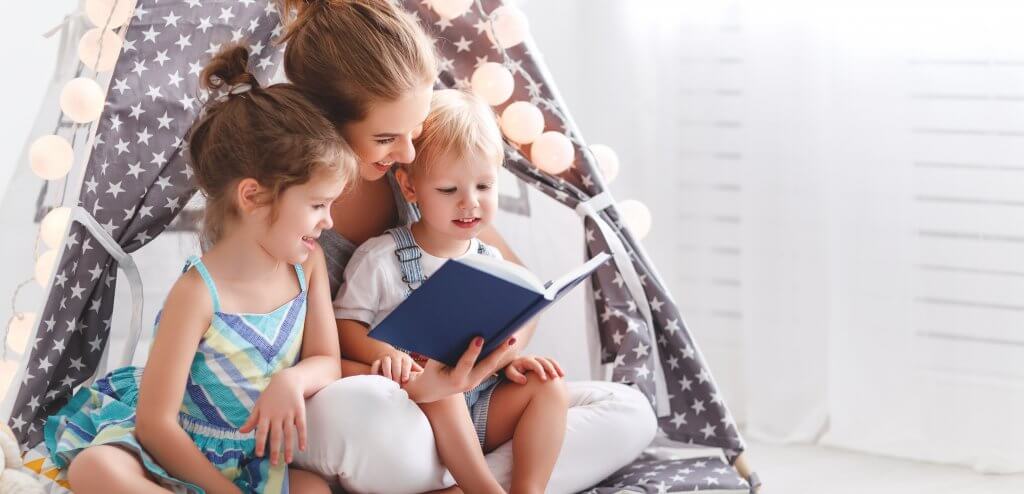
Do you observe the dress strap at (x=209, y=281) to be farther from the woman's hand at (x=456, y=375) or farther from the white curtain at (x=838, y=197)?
the white curtain at (x=838, y=197)

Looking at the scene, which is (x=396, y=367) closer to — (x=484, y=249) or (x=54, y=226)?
(x=484, y=249)

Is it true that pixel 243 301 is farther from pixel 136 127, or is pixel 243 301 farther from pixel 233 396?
pixel 136 127

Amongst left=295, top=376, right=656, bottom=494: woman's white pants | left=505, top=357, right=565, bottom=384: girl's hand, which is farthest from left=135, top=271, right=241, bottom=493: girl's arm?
left=505, top=357, right=565, bottom=384: girl's hand

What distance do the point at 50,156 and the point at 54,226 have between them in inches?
4.7

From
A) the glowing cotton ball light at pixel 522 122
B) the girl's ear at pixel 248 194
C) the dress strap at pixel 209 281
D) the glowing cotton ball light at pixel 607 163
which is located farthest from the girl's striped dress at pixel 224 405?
the glowing cotton ball light at pixel 607 163

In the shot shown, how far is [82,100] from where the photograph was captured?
1715 millimetres

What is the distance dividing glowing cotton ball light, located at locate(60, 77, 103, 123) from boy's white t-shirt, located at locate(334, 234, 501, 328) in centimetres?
47

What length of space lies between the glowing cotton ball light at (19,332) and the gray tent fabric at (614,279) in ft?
2.69

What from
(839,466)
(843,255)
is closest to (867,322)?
(843,255)

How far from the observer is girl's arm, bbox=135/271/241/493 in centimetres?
148

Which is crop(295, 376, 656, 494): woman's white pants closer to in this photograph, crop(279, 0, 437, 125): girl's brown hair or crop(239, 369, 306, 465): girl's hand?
crop(239, 369, 306, 465): girl's hand

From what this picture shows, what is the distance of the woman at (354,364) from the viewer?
1.55m

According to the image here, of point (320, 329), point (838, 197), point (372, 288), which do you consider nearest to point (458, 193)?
point (372, 288)

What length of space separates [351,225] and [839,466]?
1.09 m
